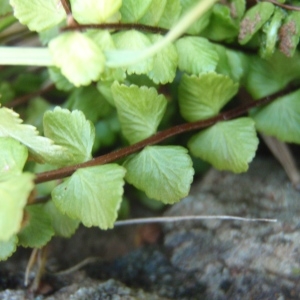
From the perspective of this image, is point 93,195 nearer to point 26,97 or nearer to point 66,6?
point 66,6

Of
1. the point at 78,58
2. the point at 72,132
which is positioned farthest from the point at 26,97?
the point at 78,58

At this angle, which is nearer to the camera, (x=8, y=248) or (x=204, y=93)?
(x=8, y=248)

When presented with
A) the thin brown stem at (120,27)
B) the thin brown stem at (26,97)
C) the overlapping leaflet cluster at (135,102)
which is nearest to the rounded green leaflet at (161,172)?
the overlapping leaflet cluster at (135,102)

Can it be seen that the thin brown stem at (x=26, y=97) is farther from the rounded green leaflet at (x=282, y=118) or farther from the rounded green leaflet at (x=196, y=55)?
the rounded green leaflet at (x=282, y=118)

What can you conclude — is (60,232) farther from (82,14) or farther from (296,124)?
(296,124)

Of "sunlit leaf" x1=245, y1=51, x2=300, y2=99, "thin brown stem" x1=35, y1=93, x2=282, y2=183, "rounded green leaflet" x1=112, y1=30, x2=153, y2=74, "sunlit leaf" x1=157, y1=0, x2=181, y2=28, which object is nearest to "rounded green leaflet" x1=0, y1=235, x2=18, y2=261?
"thin brown stem" x1=35, y1=93, x2=282, y2=183

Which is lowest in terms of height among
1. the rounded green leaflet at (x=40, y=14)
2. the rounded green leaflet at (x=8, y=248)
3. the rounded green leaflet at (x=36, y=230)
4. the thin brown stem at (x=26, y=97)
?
the rounded green leaflet at (x=36, y=230)
